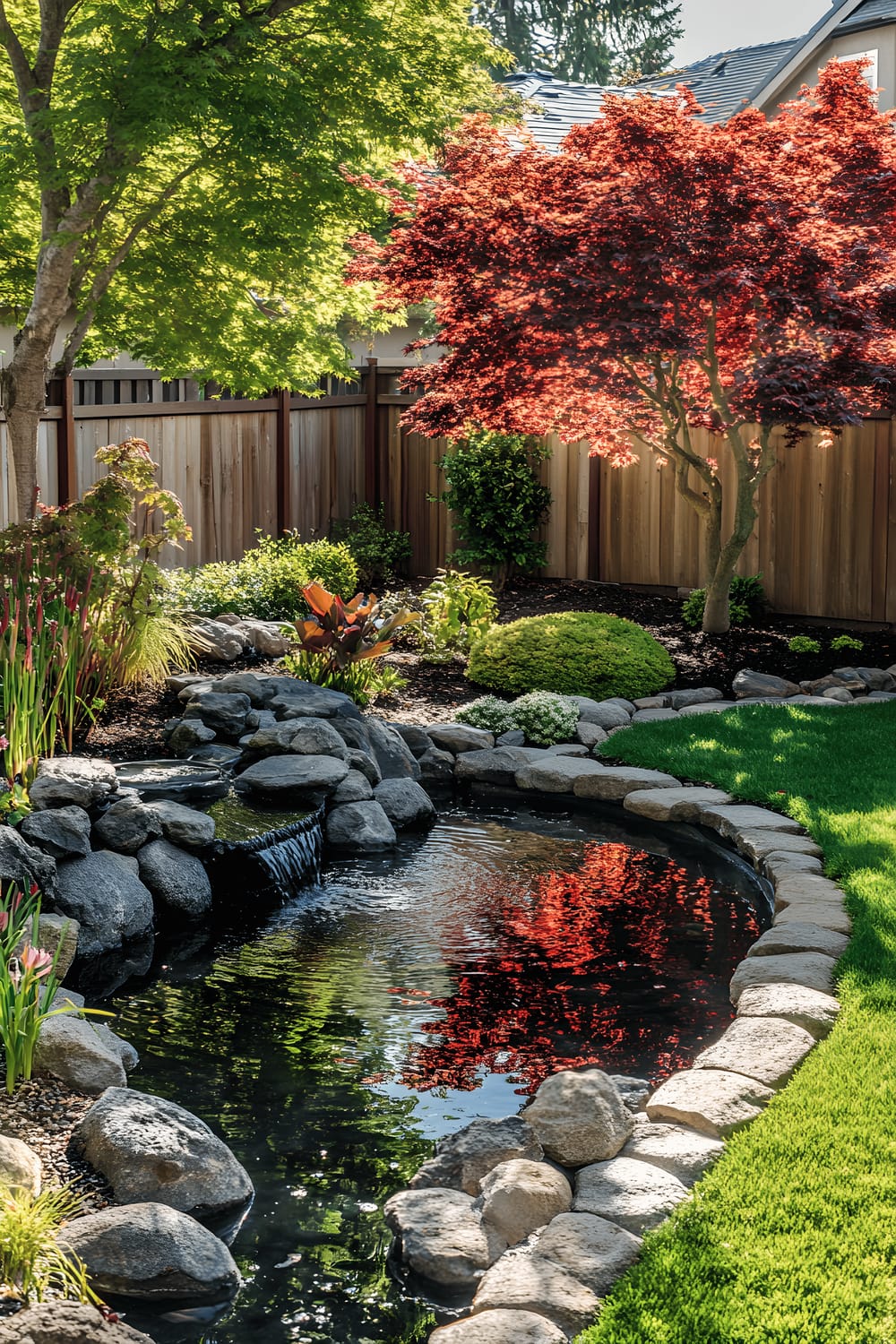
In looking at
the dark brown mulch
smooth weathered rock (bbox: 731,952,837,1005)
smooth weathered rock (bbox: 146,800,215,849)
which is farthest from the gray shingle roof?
smooth weathered rock (bbox: 731,952,837,1005)

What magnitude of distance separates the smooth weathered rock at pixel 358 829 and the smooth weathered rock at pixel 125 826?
1216 mm

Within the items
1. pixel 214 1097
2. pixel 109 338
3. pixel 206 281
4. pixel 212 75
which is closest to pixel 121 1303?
pixel 214 1097

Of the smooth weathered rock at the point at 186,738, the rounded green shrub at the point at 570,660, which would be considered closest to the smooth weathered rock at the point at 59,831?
the smooth weathered rock at the point at 186,738

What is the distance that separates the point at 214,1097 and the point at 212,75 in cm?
475

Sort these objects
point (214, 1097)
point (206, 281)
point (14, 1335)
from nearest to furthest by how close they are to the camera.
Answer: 1. point (14, 1335)
2. point (214, 1097)
3. point (206, 281)

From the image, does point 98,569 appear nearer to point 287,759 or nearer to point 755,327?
point 287,759

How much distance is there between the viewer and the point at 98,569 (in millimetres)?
7551

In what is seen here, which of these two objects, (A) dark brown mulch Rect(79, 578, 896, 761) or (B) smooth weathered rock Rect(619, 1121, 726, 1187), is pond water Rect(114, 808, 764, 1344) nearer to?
(B) smooth weathered rock Rect(619, 1121, 726, 1187)

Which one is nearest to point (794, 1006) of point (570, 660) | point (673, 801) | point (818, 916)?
point (818, 916)

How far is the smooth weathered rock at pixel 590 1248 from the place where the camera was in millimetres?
3096

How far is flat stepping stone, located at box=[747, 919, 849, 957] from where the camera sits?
5059 millimetres

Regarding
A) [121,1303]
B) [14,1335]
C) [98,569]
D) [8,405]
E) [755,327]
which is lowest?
[121,1303]

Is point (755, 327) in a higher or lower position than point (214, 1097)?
higher

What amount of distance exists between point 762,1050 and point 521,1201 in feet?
3.48
